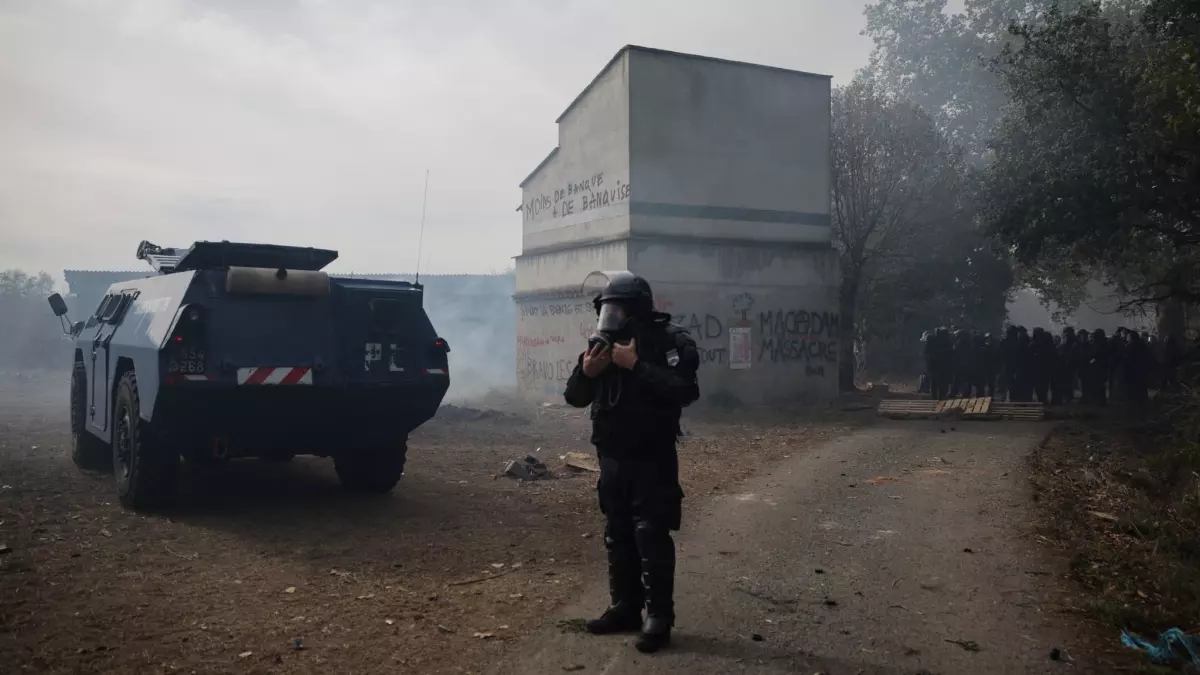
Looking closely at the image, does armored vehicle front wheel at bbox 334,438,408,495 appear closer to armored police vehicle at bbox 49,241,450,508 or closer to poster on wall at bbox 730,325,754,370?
armored police vehicle at bbox 49,241,450,508

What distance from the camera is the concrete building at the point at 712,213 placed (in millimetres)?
18375

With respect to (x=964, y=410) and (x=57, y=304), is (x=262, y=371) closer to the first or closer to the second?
(x=57, y=304)

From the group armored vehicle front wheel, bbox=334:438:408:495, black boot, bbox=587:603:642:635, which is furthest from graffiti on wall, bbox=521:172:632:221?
black boot, bbox=587:603:642:635

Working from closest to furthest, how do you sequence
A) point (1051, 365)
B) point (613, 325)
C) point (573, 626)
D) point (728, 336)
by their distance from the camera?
point (613, 325) < point (573, 626) < point (1051, 365) < point (728, 336)

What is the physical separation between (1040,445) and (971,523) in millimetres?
5821

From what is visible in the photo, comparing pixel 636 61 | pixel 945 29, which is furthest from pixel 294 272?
pixel 945 29

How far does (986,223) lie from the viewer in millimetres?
17766

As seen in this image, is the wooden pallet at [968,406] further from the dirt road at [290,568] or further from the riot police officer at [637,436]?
the riot police officer at [637,436]

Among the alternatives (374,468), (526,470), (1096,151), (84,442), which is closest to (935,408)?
(1096,151)

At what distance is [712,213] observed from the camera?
19.0 m

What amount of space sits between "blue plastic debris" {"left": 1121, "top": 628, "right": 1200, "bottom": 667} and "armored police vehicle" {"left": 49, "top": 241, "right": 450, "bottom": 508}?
5.69 metres

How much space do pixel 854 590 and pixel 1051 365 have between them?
15402 mm

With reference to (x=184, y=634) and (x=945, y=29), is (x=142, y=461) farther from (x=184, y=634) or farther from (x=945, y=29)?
(x=945, y=29)

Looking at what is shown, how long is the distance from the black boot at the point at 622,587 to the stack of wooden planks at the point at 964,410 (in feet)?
42.2
